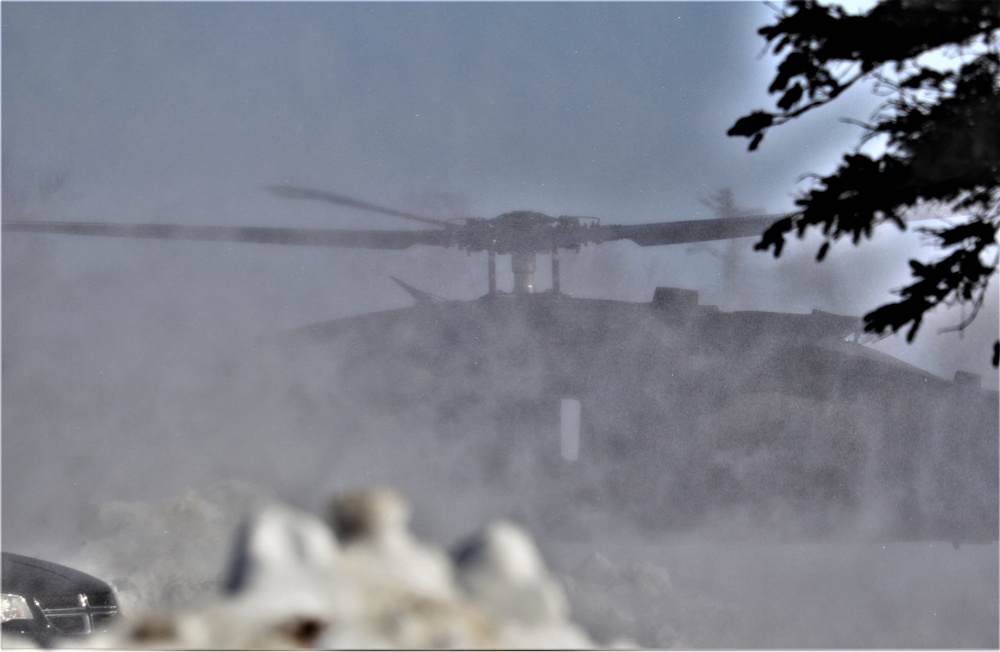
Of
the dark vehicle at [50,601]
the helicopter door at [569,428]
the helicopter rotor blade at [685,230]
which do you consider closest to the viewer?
the dark vehicle at [50,601]

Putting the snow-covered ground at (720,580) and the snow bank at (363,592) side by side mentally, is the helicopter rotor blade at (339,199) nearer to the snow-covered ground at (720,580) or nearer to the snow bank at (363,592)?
the snow-covered ground at (720,580)

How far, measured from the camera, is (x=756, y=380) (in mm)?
Result: 6059

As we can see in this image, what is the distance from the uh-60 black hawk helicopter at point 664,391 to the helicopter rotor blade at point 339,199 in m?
0.03

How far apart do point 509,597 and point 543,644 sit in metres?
0.05

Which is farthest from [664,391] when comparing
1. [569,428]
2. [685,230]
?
[685,230]

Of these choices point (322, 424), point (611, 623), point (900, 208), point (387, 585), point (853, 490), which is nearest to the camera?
point (387, 585)

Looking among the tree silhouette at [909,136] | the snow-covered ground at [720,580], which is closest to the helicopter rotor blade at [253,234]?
the snow-covered ground at [720,580]

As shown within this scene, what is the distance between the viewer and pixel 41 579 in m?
3.48

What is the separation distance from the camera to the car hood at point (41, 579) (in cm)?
334

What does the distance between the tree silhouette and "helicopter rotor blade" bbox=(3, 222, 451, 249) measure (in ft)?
13.6

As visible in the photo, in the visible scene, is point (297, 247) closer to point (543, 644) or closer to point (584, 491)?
point (584, 491)

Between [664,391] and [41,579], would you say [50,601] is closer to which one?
[41,579]

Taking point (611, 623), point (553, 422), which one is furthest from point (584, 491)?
point (611, 623)

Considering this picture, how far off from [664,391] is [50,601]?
379 centimetres
